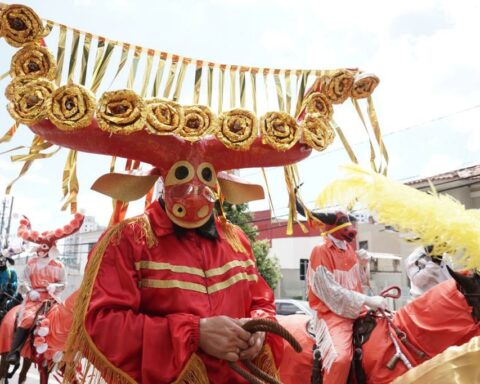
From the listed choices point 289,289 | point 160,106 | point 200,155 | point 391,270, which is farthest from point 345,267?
point 289,289

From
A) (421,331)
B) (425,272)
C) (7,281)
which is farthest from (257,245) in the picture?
(421,331)

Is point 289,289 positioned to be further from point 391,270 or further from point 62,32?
point 62,32

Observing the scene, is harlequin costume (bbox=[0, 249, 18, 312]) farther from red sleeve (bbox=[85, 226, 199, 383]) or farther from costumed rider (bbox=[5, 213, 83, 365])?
red sleeve (bbox=[85, 226, 199, 383])

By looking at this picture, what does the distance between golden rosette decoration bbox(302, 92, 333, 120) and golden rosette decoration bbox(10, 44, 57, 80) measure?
48.0 inches

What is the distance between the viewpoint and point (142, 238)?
2.15 meters

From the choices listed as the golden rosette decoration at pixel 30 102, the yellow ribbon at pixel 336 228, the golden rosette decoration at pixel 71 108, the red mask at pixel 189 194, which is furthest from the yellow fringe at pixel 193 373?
the yellow ribbon at pixel 336 228

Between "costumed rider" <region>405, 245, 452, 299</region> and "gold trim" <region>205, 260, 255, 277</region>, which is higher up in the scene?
"gold trim" <region>205, 260, 255, 277</region>

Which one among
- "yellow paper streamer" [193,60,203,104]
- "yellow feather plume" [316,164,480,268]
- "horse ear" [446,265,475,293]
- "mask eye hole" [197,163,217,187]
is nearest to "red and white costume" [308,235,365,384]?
"horse ear" [446,265,475,293]

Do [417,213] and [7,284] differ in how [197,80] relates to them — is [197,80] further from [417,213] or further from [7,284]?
[7,284]

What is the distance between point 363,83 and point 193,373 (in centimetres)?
165

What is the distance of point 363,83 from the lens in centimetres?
243

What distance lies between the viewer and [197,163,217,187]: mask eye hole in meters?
2.22

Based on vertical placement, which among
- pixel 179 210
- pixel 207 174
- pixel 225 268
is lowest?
pixel 225 268

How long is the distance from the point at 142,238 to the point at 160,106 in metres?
0.61
